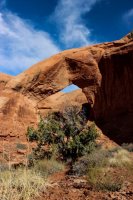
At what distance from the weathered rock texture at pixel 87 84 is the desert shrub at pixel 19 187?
10.9 metres

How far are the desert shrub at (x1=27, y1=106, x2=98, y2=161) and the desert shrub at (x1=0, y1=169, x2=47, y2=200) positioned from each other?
7.06 m

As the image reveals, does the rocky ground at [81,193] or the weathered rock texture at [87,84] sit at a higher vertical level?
the weathered rock texture at [87,84]

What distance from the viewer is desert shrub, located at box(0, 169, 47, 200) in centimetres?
543

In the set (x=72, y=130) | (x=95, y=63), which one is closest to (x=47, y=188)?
(x=72, y=130)

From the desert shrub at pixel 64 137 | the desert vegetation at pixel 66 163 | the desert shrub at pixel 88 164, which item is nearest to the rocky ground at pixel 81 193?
the desert vegetation at pixel 66 163

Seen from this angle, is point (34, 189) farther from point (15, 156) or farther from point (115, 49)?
point (115, 49)

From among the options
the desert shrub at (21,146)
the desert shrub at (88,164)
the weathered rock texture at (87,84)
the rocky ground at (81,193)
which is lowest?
the rocky ground at (81,193)

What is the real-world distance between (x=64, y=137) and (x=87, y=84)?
5.04 m

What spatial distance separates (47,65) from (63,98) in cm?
1267

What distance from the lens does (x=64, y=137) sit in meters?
14.5

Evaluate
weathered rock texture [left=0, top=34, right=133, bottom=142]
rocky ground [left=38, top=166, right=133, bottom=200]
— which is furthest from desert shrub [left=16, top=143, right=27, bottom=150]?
rocky ground [left=38, top=166, right=133, bottom=200]

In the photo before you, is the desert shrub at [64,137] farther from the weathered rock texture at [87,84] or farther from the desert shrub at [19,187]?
the desert shrub at [19,187]

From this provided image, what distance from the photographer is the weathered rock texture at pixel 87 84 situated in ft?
56.2

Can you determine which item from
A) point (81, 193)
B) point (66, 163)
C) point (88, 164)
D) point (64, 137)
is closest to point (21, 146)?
point (64, 137)
